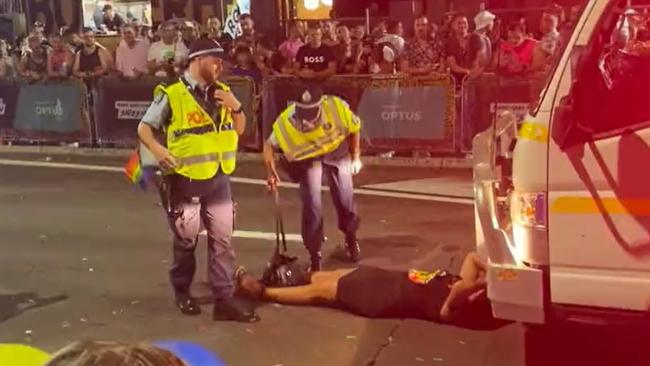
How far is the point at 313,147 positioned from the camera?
787 cm

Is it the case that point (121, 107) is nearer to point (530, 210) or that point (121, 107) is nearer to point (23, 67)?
point (23, 67)

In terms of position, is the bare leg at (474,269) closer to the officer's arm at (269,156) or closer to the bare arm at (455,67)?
the officer's arm at (269,156)

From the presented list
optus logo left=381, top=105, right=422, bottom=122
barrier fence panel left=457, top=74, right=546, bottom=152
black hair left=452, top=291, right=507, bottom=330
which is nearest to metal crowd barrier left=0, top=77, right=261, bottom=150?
optus logo left=381, top=105, right=422, bottom=122

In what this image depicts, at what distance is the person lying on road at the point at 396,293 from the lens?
6359 millimetres

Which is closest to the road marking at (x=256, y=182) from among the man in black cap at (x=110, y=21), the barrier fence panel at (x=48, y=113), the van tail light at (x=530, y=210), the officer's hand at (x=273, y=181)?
the barrier fence panel at (x=48, y=113)

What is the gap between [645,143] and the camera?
4.63m

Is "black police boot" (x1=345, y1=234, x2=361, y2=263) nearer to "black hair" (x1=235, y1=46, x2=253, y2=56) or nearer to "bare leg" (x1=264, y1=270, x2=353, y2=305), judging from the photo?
"bare leg" (x1=264, y1=270, x2=353, y2=305)

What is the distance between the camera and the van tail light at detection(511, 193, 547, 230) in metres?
4.98

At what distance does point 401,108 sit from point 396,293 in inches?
300

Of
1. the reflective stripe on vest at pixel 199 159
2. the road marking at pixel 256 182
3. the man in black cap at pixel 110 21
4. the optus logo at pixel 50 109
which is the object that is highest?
the man in black cap at pixel 110 21

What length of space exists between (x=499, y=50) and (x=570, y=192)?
29.3 feet

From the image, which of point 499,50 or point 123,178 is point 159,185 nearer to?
point 123,178

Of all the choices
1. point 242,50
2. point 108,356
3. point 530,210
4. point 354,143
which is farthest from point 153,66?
point 108,356

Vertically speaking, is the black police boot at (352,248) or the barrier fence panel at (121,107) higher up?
the barrier fence panel at (121,107)
